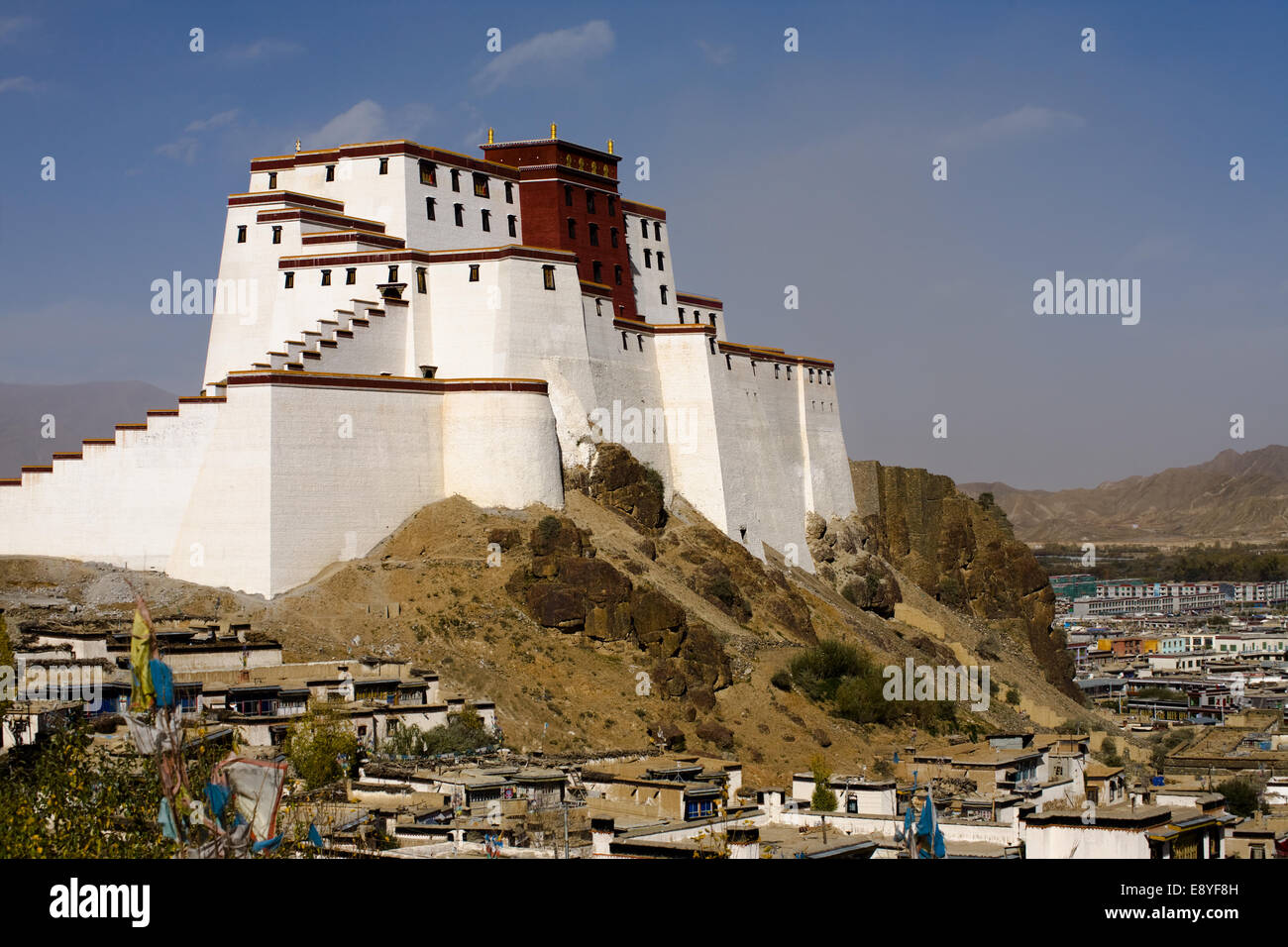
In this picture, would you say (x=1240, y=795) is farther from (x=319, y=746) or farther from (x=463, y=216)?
(x=463, y=216)

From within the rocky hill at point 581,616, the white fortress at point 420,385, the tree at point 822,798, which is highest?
the white fortress at point 420,385

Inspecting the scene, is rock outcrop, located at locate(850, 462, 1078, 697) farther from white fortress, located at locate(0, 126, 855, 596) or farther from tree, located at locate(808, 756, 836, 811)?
tree, located at locate(808, 756, 836, 811)

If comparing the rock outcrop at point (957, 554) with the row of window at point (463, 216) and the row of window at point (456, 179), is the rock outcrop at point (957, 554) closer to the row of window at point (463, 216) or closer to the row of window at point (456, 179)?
the row of window at point (463, 216)

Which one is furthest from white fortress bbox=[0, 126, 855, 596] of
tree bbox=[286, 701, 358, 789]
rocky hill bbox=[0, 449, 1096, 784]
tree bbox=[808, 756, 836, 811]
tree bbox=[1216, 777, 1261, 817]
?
tree bbox=[1216, 777, 1261, 817]

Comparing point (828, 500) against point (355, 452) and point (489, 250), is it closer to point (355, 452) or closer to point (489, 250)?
point (489, 250)

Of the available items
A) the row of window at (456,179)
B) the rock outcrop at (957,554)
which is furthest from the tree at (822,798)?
the rock outcrop at (957,554)

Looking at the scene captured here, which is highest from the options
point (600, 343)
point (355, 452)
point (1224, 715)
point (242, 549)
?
point (600, 343)
